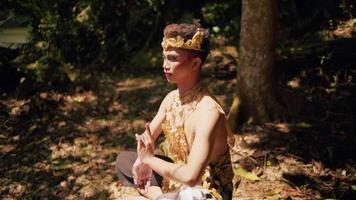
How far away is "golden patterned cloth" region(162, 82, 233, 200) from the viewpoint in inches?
129

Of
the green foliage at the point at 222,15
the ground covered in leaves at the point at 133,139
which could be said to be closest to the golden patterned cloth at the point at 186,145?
the ground covered in leaves at the point at 133,139

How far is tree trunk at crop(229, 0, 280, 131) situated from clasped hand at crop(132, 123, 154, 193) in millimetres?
2854

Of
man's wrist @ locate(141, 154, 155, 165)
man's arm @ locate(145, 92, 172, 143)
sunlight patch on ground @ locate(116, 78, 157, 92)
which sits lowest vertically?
sunlight patch on ground @ locate(116, 78, 157, 92)

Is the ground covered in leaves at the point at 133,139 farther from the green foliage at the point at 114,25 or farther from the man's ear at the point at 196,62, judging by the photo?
the man's ear at the point at 196,62

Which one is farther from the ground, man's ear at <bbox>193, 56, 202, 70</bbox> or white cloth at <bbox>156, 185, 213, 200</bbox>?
man's ear at <bbox>193, 56, 202, 70</bbox>

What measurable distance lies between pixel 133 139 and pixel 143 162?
340 cm

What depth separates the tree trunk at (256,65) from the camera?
5773 mm

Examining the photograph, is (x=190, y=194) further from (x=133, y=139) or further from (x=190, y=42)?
(x=133, y=139)

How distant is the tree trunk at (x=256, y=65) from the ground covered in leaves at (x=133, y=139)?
0.24 meters

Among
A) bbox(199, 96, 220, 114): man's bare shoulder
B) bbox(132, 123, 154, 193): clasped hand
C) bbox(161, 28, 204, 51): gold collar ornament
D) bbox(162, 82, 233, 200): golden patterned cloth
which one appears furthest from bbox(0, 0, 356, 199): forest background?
bbox(161, 28, 204, 51): gold collar ornament

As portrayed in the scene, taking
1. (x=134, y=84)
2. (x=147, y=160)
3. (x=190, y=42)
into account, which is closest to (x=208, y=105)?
(x=190, y=42)

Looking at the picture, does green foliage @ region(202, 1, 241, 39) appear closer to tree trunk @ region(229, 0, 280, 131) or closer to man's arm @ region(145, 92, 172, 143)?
tree trunk @ region(229, 0, 280, 131)

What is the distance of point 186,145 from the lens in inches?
130

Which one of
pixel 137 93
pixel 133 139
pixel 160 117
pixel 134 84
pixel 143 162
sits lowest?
pixel 133 139
